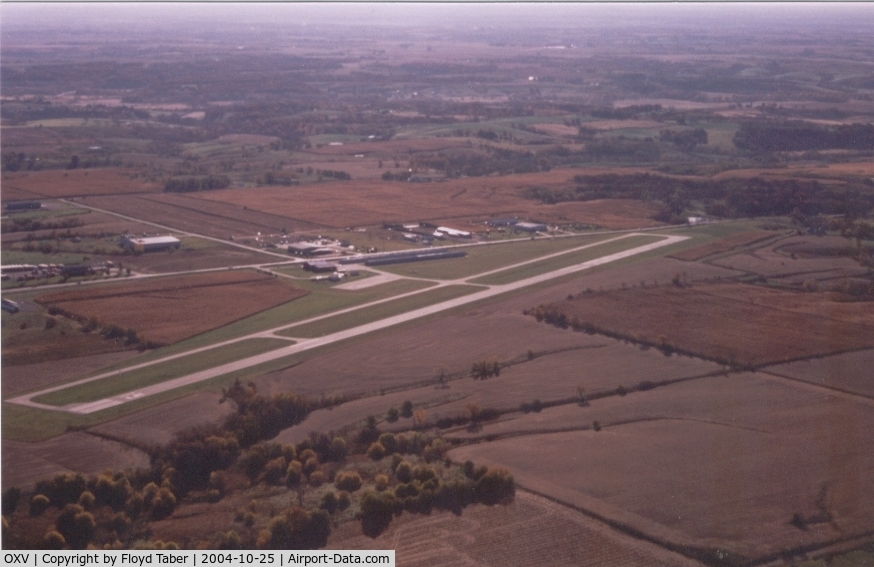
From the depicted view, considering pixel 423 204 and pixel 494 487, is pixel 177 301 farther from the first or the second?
pixel 423 204

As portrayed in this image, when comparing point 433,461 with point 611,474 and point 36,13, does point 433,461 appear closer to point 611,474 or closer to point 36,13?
point 611,474

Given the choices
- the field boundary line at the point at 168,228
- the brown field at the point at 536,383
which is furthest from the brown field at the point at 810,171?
the field boundary line at the point at 168,228

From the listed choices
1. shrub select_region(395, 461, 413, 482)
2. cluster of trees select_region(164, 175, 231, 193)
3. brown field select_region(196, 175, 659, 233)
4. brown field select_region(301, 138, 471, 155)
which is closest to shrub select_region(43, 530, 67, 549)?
shrub select_region(395, 461, 413, 482)

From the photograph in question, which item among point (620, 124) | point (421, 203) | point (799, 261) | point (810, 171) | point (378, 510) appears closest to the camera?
point (378, 510)

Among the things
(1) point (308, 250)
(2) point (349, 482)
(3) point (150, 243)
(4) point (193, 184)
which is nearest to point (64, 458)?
(2) point (349, 482)

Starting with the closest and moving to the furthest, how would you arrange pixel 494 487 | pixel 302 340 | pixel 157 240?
pixel 494 487, pixel 302 340, pixel 157 240

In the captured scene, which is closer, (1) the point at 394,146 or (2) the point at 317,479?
(2) the point at 317,479
